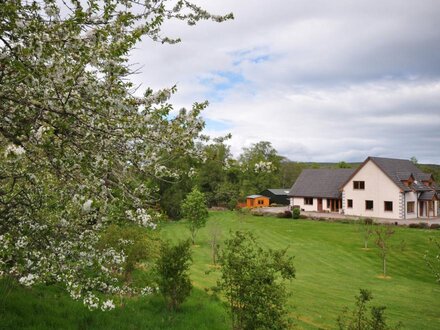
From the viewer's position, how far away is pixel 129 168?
5758 mm

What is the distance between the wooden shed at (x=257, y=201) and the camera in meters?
75.4

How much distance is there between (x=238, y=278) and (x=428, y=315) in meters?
13.3

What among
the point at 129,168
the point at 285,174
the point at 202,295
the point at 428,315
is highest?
the point at 285,174

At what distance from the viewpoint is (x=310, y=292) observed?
21109mm

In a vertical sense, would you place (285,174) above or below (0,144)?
above

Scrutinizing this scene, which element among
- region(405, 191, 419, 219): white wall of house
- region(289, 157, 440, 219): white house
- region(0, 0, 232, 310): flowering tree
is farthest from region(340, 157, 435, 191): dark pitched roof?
region(0, 0, 232, 310): flowering tree

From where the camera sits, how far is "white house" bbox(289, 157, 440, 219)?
2036 inches

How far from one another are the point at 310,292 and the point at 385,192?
36.2 metres

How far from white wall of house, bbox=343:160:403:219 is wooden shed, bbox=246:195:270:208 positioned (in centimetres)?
2126

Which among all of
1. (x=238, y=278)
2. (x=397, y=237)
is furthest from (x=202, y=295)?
(x=397, y=237)

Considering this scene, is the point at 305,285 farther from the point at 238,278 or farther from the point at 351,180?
the point at 351,180

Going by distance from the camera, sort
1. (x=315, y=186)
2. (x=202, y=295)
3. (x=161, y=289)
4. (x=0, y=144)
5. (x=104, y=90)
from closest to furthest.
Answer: (x=104, y=90)
(x=0, y=144)
(x=161, y=289)
(x=202, y=295)
(x=315, y=186)

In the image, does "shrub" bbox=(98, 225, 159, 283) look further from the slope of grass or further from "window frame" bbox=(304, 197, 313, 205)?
"window frame" bbox=(304, 197, 313, 205)

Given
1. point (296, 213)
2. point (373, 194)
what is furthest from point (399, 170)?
point (296, 213)
